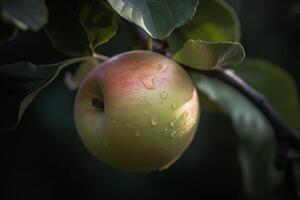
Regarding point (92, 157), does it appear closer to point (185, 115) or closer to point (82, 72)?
point (82, 72)

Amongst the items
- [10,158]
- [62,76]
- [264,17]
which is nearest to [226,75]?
[264,17]

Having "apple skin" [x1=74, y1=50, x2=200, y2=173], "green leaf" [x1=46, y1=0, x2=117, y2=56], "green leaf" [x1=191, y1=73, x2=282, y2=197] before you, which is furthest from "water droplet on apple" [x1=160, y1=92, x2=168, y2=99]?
"green leaf" [x1=191, y1=73, x2=282, y2=197]

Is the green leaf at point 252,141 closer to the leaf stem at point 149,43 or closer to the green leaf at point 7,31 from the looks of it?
→ the leaf stem at point 149,43

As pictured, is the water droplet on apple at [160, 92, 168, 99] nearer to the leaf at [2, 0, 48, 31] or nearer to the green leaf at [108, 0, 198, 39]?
the green leaf at [108, 0, 198, 39]

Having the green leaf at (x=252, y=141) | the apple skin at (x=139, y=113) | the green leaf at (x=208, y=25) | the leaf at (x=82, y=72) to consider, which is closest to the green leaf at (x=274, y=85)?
the green leaf at (x=252, y=141)

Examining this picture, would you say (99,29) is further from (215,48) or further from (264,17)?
(264,17)
